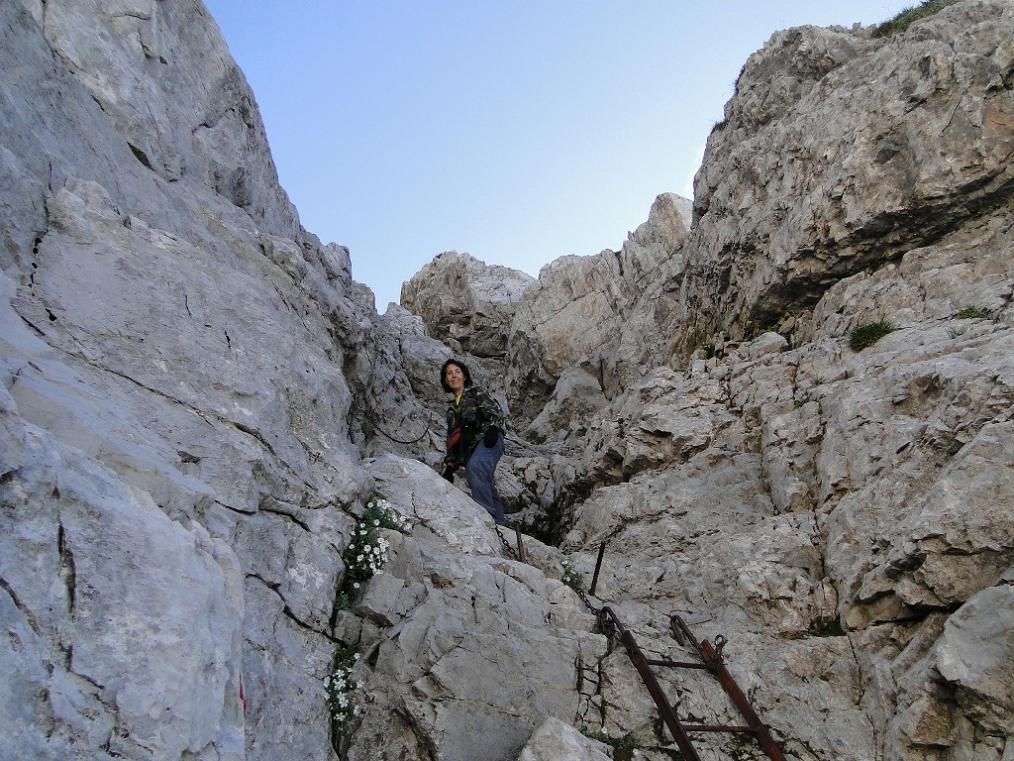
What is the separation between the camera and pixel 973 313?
11969 mm

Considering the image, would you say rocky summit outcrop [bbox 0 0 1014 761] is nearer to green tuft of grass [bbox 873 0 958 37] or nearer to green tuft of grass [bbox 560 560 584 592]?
green tuft of grass [bbox 560 560 584 592]

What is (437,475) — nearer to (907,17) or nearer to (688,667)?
(688,667)

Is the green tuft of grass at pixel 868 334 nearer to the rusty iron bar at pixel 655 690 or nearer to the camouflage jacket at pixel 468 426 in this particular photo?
the camouflage jacket at pixel 468 426

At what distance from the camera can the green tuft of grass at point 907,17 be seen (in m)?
18.7

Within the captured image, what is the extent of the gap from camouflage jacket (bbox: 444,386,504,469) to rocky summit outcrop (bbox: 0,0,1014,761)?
1.78 m

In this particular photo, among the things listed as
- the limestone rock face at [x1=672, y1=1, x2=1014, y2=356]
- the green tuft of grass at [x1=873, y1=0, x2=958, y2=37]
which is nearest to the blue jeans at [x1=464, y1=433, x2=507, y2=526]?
the limestone rock face at [x1=672, y1=1, x2=1014, y2=356]

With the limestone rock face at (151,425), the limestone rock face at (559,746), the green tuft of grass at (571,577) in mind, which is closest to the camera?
the limestone rock face at (151,425)

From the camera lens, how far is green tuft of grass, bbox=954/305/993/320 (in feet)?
38.7

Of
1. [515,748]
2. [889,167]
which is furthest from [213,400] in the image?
[889,167]

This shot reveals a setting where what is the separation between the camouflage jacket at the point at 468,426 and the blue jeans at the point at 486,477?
7.9 inches

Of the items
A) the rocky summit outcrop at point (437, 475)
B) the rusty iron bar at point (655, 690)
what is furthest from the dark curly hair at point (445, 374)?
the rusty iron bar at point (655, 690)

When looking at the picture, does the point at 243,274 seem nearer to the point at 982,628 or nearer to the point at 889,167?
the point at 982,628

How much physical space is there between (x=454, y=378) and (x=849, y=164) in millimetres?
10169

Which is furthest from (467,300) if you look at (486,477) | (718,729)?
(718,729)
